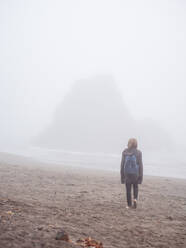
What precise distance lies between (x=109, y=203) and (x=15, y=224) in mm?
4223

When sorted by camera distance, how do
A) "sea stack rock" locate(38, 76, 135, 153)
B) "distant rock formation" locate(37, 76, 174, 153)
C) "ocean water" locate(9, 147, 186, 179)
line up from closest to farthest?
"ocean water" locate(9, 147, 186, 179) < "distant rock formation" locate(37, 76, 174, 153) < "sea stack rock" locate(38, 76, 135, 153)

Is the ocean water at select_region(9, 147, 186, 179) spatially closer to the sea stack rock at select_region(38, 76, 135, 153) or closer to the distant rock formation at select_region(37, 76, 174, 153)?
the distant rock formation at select_region(37, 76, 174, 153)

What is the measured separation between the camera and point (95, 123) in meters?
76.8

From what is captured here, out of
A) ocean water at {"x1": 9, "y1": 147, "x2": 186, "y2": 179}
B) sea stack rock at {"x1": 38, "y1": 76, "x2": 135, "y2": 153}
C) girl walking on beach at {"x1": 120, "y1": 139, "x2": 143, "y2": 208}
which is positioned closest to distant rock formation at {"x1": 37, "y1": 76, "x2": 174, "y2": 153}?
sea stack rock at {"x1": 38, "y1": 76, "x2": 135, "y2": 153}

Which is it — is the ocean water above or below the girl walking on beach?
below

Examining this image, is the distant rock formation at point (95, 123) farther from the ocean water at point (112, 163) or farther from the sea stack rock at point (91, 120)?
the ocean water at point (112, 163)

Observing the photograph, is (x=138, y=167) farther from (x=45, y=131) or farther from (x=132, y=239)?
(x=45, y=131)

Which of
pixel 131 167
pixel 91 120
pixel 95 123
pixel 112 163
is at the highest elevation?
pixel 91 120

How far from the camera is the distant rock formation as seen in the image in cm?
7056

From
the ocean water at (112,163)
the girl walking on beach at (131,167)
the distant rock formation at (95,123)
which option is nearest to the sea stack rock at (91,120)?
the distant rock formation at (95,123)

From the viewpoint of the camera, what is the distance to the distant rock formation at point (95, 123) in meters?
70.6

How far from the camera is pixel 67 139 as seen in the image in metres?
73.0

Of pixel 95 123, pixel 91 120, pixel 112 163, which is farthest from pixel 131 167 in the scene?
pixel 91 120

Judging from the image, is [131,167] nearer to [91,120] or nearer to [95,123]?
[95,123]
